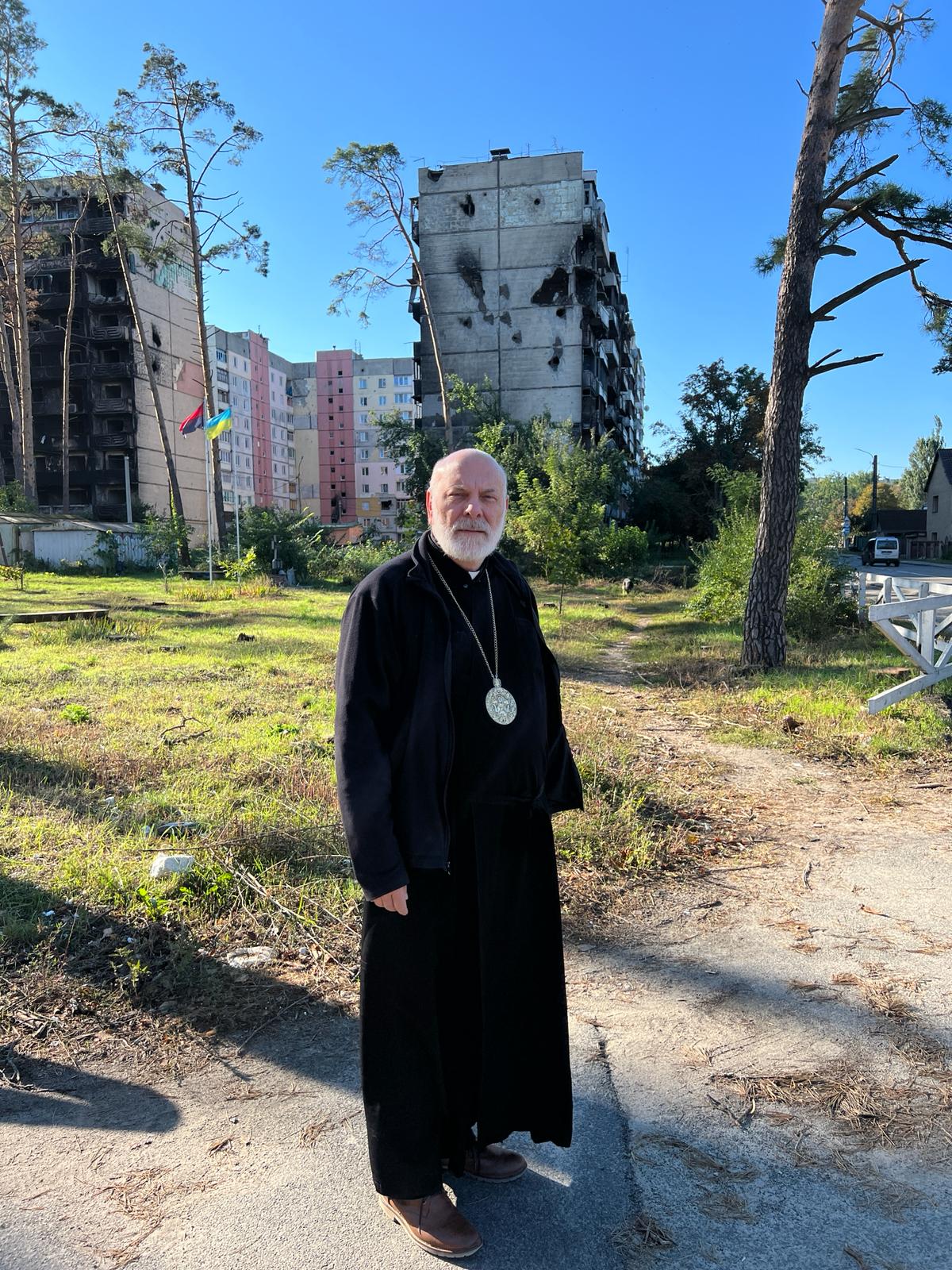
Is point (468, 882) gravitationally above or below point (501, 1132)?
above

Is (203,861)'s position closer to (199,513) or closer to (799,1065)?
(799,1065)

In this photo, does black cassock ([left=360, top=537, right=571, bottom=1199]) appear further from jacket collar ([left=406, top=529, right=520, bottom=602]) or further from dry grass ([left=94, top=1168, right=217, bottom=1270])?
dry grass ([left=94, top=1168, right=217, bottom=1270])

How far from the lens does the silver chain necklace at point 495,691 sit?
2.34 meters

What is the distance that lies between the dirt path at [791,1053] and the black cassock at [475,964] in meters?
0.46

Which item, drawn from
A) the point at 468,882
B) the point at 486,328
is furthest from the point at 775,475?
the point at 486,328

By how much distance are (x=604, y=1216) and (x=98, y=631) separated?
13.9m

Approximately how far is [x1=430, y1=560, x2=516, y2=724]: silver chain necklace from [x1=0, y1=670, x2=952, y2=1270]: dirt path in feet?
4.36

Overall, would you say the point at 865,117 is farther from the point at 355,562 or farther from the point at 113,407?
the point at 113,407

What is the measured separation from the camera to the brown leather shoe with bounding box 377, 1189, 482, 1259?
2086 millimetres

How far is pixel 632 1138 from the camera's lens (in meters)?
2.51

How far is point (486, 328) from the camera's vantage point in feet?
162

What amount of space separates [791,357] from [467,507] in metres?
9.54

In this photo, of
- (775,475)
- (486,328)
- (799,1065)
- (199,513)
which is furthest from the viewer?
(199,513)

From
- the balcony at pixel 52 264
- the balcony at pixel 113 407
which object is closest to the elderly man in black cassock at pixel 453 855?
the balcony at pixel 113 407
